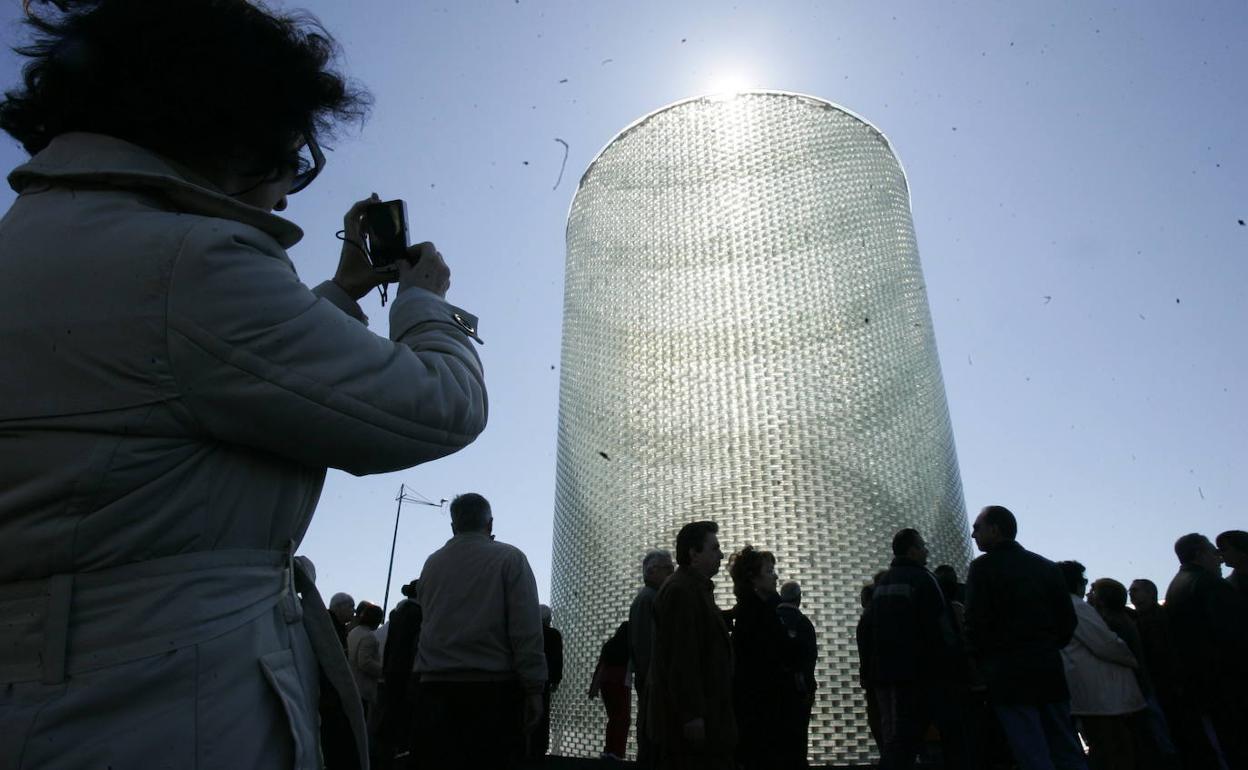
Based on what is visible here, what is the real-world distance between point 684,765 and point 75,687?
6.08ft

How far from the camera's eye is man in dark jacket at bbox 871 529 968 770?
2951 millimetres

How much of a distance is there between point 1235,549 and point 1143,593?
39.3 inches

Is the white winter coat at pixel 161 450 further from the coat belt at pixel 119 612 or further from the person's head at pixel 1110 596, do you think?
the person's head at pixel 1110 596

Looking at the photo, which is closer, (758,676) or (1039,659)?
A: (1039,659)

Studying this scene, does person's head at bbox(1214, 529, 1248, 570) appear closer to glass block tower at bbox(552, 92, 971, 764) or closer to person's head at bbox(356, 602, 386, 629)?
glass block tower at bbox(552, 92, 971, 764)

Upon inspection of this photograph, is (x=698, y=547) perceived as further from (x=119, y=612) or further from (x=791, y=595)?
(x=119, y=612)

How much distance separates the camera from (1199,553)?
320 cm

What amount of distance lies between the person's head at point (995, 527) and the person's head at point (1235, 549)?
107 centimetres

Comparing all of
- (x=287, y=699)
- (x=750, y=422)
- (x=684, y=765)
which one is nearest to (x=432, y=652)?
(x=684, y=765)

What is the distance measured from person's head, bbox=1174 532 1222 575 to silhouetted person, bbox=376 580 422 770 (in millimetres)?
2787

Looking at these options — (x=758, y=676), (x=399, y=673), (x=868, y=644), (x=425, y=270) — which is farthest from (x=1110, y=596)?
(x=425, y=270)

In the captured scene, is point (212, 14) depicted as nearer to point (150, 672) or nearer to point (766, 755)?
point (150, 672)

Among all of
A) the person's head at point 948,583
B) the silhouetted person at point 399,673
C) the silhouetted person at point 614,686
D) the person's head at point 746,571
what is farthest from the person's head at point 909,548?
the silhouetted person at point 399,673

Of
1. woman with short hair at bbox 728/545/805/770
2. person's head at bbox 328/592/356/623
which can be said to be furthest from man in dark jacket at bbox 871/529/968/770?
person's head at bbox 328/592/356/623
